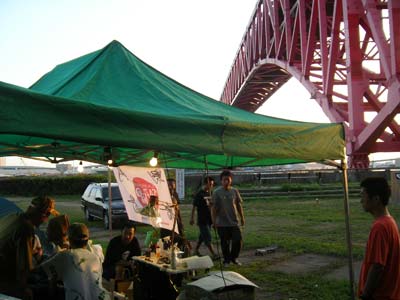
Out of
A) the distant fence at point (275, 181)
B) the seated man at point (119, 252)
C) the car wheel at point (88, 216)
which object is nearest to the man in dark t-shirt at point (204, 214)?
the seated man at point (119, 252)

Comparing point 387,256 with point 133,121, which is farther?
point 133,121

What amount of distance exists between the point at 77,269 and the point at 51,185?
32962mm

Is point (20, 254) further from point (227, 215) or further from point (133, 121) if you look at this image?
point (227, 215)

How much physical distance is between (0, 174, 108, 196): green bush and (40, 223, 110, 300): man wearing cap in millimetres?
31319

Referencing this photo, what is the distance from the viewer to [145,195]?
6.94m

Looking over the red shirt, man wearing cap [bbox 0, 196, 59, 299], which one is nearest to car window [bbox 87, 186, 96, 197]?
man wearing cap [bbox 0, 196, 59, 299]

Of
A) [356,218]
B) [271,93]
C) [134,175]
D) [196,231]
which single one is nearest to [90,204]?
[196,231]

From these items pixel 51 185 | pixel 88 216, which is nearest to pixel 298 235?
pixel 88 216

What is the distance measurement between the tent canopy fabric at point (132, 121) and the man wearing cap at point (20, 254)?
2.42ft

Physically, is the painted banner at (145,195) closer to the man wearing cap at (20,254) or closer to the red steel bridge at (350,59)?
the man wearing cap at (20,254)

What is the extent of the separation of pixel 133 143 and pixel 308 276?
201 inches

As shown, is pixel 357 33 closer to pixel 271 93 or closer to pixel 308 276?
pixel 308 276

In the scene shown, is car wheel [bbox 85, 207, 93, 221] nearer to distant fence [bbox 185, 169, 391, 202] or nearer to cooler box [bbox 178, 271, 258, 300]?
distant fence [bbox 185, 169, 391, 202]

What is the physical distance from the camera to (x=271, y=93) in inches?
2048
